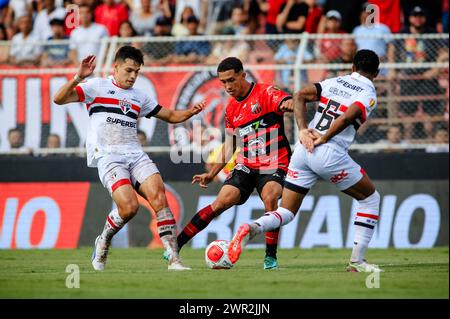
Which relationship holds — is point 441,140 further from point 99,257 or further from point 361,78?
point 99,257

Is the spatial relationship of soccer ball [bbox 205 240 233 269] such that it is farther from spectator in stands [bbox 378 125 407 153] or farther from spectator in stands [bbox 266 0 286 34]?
spectator in stands [bbox 266 0 286 34]

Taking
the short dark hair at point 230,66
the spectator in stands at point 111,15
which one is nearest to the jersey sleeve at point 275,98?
the short dark hair at point 230,66

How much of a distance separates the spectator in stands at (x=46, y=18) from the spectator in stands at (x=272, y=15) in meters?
4.47

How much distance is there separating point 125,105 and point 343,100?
2.77 metres

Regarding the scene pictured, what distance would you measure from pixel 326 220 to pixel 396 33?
4145 millimetres

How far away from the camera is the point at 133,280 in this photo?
1068 centimetres

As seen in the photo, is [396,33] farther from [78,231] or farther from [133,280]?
[133,280]

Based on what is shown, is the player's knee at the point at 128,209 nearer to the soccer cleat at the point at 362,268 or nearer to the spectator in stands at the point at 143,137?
the soccer cleat at the point at 362,268

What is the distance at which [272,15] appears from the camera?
68.5 feet

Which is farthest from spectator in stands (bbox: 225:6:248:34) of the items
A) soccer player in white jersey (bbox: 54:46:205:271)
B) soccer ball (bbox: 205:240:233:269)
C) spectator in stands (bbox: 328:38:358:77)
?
soccer ball (bbox: 205:240:233:269)

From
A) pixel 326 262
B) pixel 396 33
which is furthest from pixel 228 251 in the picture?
pixel 396 33

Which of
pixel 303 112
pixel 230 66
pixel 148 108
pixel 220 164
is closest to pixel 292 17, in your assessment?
pixel 230 66

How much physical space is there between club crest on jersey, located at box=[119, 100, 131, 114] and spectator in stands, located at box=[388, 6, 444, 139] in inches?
279

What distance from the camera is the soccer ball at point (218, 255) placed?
11.8 meters
